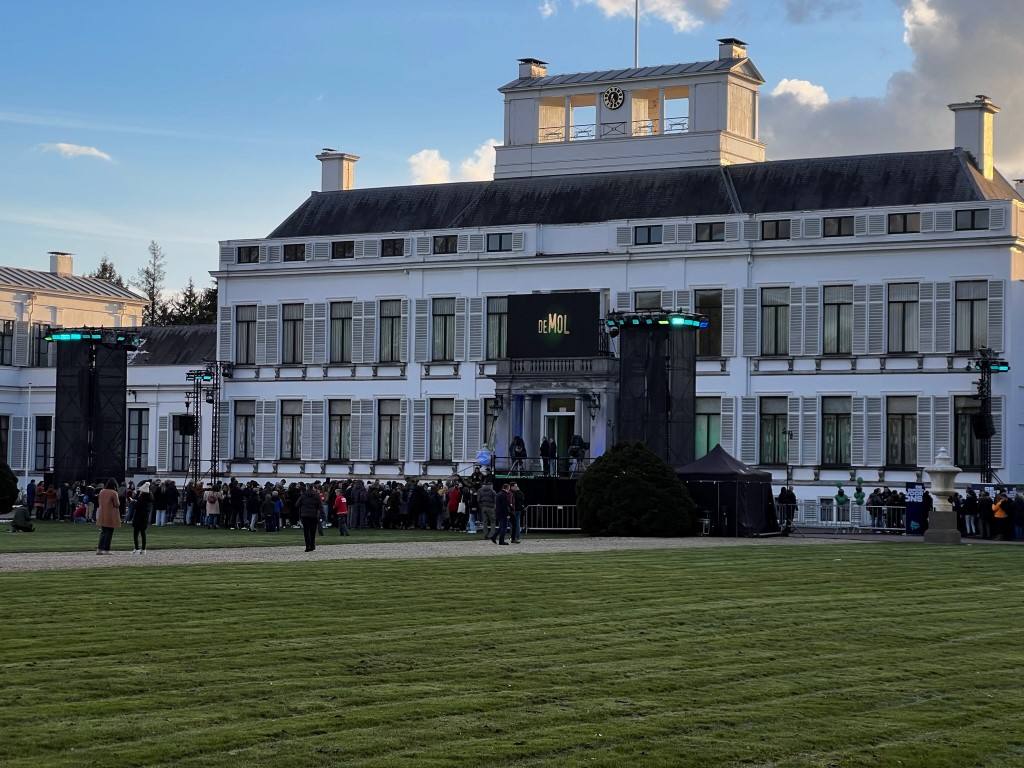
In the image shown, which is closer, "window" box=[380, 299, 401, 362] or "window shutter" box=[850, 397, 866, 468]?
"window shutter" box=[850, 397, 866, 468]

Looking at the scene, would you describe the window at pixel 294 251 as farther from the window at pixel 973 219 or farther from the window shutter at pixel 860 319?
the window at pixel 973 219

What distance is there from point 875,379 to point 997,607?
37.4 m

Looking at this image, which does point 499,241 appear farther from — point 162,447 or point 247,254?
point 162,447

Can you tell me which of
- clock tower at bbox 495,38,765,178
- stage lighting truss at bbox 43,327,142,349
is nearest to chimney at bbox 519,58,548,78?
clock tower at bbox 495,38,765,178

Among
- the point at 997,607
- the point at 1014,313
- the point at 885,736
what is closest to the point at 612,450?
the point at 1014,313

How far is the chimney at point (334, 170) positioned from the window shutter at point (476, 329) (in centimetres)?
1082

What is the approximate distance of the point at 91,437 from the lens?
196 feet

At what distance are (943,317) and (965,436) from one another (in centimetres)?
395

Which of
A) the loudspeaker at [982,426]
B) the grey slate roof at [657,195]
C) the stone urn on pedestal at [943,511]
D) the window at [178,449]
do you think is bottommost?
the stone urn on pedestal at [943,511]

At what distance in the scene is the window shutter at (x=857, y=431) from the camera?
61.1 m

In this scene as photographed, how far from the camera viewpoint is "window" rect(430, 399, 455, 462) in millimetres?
68312

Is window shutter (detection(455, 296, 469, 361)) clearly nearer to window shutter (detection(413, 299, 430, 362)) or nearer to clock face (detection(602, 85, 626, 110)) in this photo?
window shutter (detection(413, 299, 430, 362))

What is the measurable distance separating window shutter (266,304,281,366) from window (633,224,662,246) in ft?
49.8

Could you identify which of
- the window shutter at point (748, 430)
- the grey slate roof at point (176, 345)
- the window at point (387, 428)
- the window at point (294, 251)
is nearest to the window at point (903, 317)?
the window shutter at point (748, 430)
